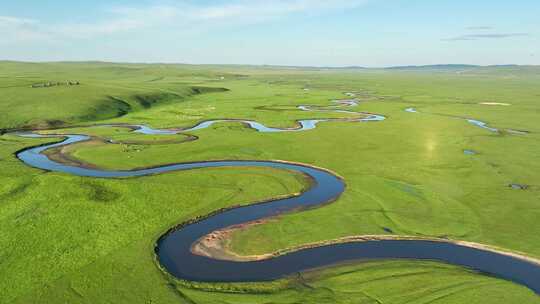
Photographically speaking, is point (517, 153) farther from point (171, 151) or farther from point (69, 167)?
point (69, 167)

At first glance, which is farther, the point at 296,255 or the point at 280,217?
the point at 280,217

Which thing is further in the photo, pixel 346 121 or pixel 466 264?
pixel 346 121

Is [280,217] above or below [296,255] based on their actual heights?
above

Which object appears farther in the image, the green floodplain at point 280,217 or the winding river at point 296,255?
the winding river at point 296,255

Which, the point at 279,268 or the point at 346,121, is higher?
the point at 346,121

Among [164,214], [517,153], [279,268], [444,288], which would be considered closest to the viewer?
[444,288]

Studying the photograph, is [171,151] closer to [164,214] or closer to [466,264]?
[164,214]

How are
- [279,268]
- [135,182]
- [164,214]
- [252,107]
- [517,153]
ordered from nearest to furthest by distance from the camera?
[279,268] → [164,214] → [135,182] → [517,153] → [252,107]

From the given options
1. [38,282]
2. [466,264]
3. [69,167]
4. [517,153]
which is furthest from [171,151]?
[517,153]

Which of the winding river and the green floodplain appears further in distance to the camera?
the winding river
